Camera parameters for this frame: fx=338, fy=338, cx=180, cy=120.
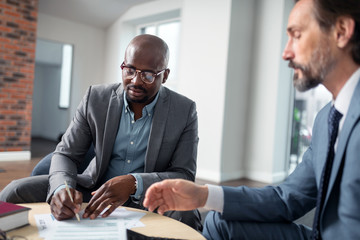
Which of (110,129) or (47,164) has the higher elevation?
(110,129)

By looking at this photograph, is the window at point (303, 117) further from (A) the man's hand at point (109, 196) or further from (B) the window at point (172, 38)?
(A) the man's hand at point (109, 196)

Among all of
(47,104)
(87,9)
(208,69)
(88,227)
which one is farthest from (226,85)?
(47,104)

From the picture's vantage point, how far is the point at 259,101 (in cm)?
489

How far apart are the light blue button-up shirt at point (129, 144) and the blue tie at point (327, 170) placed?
97 centimetres

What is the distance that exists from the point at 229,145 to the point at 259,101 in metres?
0.78

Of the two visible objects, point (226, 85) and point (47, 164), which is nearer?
point (47, 164)

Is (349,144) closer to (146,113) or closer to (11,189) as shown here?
(146,113)

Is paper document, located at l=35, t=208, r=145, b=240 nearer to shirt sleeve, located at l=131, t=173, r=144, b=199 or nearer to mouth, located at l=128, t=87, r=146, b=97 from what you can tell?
shirt sleeve, located at l=131, t=173, r=144, b=199

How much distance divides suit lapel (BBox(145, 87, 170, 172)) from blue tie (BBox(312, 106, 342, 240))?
0.88m

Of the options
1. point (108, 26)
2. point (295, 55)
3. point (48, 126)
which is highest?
point (108, 26)

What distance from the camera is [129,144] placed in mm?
1742

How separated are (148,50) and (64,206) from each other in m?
0.86

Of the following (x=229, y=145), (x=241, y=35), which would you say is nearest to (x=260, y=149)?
(x=229, y=145)

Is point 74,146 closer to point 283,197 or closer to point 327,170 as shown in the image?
point 283,197
